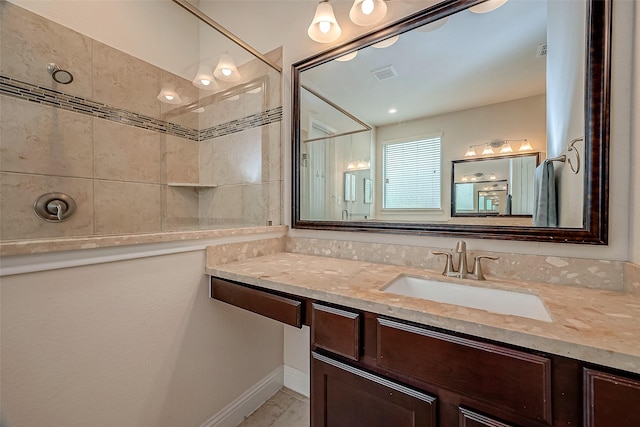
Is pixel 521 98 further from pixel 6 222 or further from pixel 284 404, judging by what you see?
pixel 6 222

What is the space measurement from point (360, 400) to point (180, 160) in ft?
6.40

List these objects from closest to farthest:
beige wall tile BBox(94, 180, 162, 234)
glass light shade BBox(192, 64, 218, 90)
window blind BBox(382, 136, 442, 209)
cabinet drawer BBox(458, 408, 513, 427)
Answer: cabinet drawer BBox(458, 408, 513, 427) → window blind BBox(382, 136, 442, 209) → beige wall tile BBox(94, 180, 162, 234) → glass light shade BBox(192, 64, 218, 90)

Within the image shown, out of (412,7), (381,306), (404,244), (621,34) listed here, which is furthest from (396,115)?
(381,306)

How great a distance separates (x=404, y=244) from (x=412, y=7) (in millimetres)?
1096

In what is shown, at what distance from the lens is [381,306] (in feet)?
2.38

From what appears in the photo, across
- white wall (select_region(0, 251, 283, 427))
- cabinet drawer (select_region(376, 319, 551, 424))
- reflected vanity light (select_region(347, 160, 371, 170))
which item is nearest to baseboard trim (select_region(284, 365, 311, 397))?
white wall (select_region(0, 251, 283, 427))

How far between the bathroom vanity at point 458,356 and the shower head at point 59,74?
162 cm

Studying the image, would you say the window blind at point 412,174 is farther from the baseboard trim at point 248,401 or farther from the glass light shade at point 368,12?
the baseboard trim at point 248,401

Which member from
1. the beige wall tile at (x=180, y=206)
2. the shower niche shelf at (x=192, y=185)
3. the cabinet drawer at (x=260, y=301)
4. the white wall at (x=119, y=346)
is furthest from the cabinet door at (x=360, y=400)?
the shower niche shelf at (x=192, y=185)

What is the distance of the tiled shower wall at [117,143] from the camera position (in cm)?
129

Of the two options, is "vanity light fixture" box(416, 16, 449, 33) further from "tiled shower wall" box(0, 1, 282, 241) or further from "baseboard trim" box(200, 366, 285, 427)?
"baseboard trim" box(200, 366, 285, 427)

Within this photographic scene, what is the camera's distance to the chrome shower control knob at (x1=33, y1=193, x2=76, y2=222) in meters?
1.34

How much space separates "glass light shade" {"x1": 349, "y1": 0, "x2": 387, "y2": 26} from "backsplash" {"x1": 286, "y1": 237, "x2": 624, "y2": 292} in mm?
1074

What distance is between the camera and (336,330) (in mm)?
807
